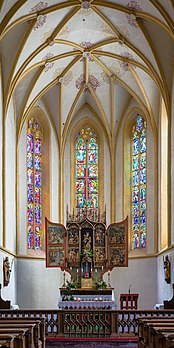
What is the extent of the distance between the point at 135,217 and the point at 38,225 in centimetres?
443

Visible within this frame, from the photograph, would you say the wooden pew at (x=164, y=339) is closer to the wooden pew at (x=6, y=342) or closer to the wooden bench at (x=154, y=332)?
the wooden bench at (x=154, y=332)

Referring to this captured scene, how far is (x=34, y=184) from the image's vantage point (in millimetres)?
30797

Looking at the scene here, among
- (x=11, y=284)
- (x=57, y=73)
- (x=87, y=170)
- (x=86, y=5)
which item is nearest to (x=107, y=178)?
(x=87, y=170)

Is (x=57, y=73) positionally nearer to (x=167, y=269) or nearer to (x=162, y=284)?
(x=167, y=269)

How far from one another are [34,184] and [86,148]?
336 centimetres

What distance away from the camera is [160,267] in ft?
91.5

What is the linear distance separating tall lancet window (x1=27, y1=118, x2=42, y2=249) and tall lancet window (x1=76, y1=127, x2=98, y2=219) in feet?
6.50

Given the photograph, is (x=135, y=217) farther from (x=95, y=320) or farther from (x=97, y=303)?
(x=95, y=320)

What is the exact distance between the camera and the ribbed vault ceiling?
24047mm

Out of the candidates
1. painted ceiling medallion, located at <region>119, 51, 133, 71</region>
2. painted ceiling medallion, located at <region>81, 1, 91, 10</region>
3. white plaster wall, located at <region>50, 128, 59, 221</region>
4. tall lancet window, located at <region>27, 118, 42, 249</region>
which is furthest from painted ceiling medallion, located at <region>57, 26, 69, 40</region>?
white plaster wall, located at <region>50, 128, 59, 221</region>

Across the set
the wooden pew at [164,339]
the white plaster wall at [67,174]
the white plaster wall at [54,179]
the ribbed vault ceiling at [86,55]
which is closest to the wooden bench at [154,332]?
the wooden pew at [164,339]

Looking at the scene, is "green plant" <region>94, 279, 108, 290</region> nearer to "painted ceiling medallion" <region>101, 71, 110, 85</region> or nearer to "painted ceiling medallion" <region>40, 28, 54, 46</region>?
"painted ceiling medallion" <region>40, 28, 54, 46</region>

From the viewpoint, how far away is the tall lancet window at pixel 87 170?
1255 inches

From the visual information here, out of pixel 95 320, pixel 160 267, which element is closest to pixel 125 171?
pixel 160 267
